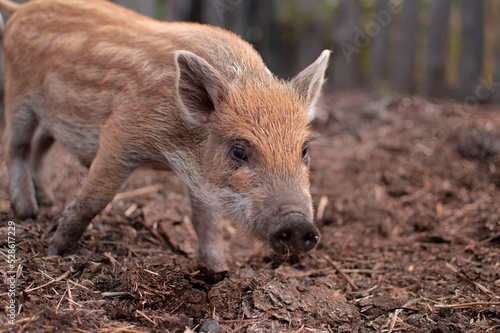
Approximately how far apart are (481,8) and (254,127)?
6.98 meters

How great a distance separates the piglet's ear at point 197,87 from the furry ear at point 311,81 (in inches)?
22.5

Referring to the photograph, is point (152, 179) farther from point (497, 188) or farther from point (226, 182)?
point (497, 188)

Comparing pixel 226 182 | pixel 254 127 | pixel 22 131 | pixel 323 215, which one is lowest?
pixel 323 215

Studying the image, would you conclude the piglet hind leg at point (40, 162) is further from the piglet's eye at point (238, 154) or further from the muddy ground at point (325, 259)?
the piglet's eye at point (238, 154)

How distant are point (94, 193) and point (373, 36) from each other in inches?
334

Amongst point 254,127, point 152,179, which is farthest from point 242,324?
point 152,179

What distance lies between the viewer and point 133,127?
367 centimetres

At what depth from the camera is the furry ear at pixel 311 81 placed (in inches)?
150

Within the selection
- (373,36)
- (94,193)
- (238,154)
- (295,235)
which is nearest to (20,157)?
(94,193)

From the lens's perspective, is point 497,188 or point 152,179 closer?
point 497,188

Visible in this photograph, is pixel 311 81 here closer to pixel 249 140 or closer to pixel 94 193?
pixel 249 140

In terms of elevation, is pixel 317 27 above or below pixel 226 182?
below

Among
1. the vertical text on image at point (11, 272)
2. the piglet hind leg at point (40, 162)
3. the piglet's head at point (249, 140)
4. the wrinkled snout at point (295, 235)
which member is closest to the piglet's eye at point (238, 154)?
the piglet's head at point (249, 140)

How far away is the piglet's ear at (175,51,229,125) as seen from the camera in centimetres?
346
